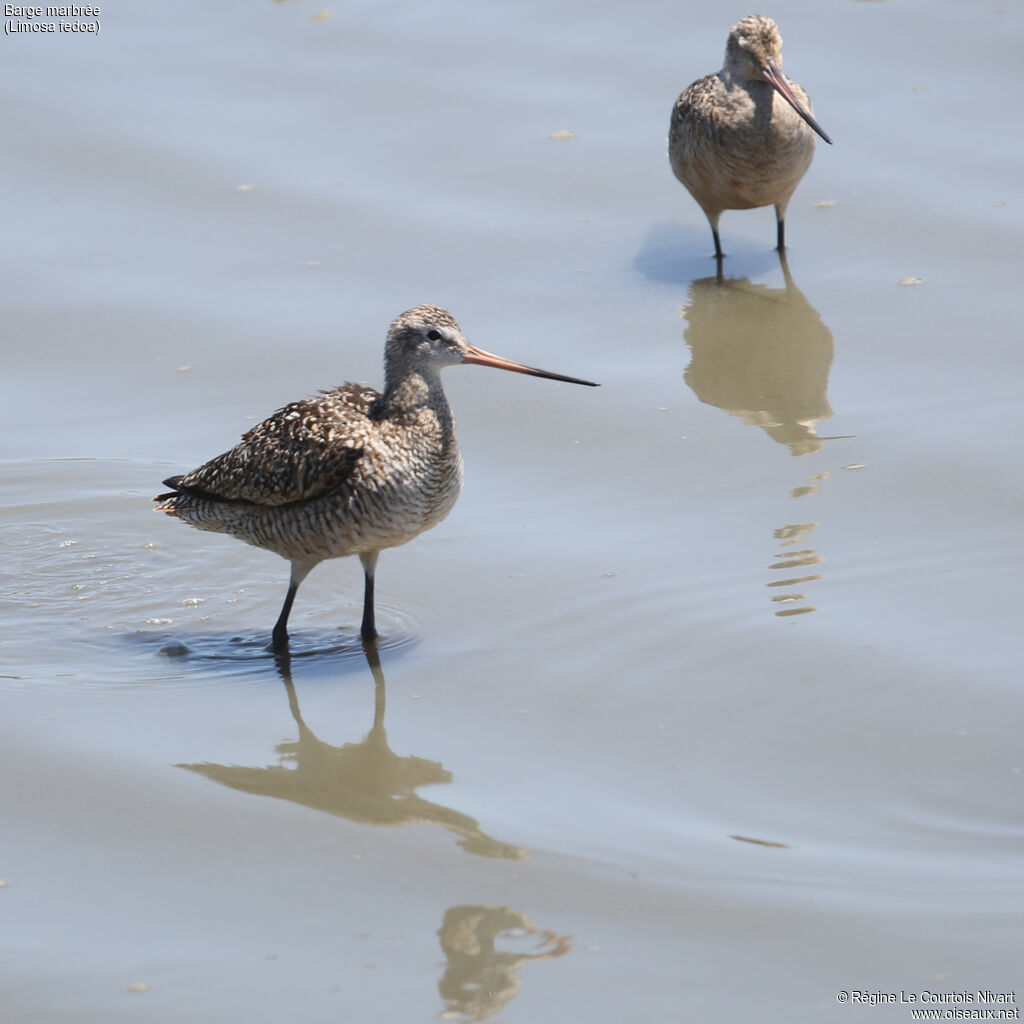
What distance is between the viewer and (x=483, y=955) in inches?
161

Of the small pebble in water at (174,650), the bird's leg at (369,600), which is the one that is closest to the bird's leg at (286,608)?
the bird's leg at (369,600)

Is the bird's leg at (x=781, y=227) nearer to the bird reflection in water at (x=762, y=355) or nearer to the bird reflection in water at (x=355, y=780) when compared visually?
the bird reflection in water at (x=762, y=355)

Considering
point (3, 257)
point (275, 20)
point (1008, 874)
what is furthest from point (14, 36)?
point (1008, 874)

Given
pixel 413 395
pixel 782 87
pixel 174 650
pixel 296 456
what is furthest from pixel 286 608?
pixel 782 87

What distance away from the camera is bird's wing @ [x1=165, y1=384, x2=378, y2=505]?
5828 millimetres

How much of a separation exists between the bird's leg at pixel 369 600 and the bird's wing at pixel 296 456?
0.30m

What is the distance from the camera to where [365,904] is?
4336 millimetres

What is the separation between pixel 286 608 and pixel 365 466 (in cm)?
60

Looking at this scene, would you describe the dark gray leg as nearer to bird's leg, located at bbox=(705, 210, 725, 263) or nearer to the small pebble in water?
bird's leg, located at bbox=(705, 210, 725, 263)

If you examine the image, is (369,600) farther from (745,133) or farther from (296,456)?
(745,133)

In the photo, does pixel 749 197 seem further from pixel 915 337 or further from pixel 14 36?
pixel 14 36

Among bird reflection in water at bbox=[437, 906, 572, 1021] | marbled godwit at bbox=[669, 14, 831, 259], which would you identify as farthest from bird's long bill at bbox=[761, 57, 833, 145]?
bird reflection in water at bbox=[437, 906, 572, 1021]

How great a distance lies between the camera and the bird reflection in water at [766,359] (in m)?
7.30

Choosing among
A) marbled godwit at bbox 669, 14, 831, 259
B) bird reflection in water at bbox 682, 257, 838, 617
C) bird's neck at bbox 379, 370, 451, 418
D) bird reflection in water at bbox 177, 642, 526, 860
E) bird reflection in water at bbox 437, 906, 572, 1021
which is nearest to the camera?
bird reflection in water at bbox 437, 906, 572, 1021
